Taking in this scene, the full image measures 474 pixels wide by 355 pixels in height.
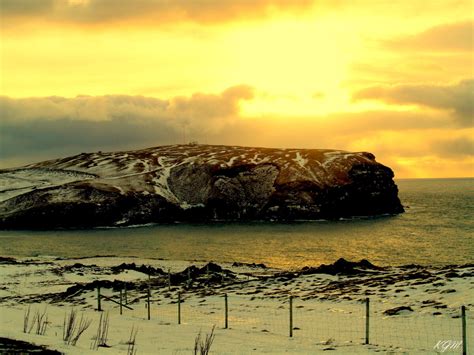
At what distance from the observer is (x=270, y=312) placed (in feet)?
96.8

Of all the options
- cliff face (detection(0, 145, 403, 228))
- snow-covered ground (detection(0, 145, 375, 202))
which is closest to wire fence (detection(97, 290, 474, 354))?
cliff face (detection(0, 145, 403, 228))

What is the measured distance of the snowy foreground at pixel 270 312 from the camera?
20.8 m

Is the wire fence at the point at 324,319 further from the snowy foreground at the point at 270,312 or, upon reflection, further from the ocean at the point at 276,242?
the ocean at the point at 276,242

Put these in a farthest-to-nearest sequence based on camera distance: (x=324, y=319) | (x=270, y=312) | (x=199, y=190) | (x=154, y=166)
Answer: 1. (x=154, y=166)
2. (x=199, y=190)
3. (x=270, y=312)
4. (x=324, y=319)

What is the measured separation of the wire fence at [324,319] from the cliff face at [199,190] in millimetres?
106939

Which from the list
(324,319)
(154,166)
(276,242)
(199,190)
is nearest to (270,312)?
(324,319)

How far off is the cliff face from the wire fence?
107m

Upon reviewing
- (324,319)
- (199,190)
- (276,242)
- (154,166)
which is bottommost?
(276,242)

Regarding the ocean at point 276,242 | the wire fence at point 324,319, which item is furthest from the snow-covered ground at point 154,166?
the wire fence at point 324,319

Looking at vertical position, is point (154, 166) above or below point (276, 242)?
above

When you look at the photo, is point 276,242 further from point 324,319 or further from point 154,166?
point 154,166

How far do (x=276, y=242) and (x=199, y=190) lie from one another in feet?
192

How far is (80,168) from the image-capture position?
168 m

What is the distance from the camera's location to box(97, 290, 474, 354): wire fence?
21172mm
